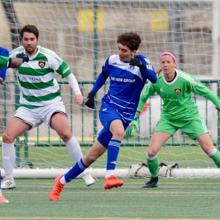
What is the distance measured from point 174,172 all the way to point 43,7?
3.33 meters

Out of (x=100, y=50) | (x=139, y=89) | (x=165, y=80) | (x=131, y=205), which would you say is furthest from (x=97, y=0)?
(x=131, y=205)

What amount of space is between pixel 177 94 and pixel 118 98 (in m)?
1.53

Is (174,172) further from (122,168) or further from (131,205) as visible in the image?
(131,205)

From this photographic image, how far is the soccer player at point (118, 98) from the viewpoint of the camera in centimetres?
1302

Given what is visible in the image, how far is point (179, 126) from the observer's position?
1480 cm

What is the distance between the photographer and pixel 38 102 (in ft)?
46.2

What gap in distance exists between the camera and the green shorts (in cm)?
1470

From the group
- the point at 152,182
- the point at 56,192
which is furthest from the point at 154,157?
the point at 56,192

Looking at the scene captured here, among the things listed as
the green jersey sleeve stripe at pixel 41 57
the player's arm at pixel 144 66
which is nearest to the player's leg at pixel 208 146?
the player's arm at pixel 144 66

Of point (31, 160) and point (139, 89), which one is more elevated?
point (139, 89)

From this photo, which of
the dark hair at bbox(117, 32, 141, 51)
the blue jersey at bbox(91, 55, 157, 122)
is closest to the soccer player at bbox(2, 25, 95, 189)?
the blue jersey at bbox(91, 55, 157, 122)

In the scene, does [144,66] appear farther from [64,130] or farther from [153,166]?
[153,166]

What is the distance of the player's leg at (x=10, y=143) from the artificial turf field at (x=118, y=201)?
17 centimetres

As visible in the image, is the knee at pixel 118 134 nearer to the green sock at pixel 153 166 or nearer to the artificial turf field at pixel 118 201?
the artificial turf field at pixel 118 201
